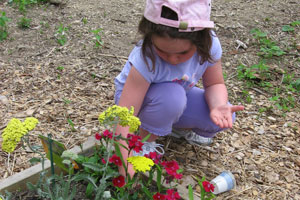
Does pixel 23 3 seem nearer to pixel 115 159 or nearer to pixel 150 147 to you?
pixel 150 147

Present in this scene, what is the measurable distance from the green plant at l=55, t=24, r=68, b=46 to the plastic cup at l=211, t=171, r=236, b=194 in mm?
2174

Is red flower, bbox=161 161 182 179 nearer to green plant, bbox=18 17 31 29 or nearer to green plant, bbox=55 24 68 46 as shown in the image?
green plant, bbox=55 24 68 46

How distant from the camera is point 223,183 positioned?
189 centimetres

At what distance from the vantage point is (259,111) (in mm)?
2668

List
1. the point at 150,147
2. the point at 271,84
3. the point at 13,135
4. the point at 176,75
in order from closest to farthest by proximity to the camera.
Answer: the point at 13,135 → the point at 176,75 → the point at 150,147 → the point at 271,84

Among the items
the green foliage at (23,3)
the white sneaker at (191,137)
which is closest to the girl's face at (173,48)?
the white sneaker at (191,137)

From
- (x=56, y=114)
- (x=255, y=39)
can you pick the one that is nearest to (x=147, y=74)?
(x=56, y=114)

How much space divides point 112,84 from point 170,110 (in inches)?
42.8

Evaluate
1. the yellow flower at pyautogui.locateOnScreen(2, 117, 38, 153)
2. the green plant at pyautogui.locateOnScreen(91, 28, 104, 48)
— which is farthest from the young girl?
the green plant at pyautogui.locateOnScreen(91, 28, 104, 48)

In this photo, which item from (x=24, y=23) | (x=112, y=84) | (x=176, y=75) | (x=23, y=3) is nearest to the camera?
(x=176, y=75)

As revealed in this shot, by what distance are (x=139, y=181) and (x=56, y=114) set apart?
1103 millimetres

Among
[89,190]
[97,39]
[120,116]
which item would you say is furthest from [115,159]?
[97,39]

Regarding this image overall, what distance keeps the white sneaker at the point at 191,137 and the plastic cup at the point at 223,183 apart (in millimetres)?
384

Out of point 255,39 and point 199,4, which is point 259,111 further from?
point 199,4
